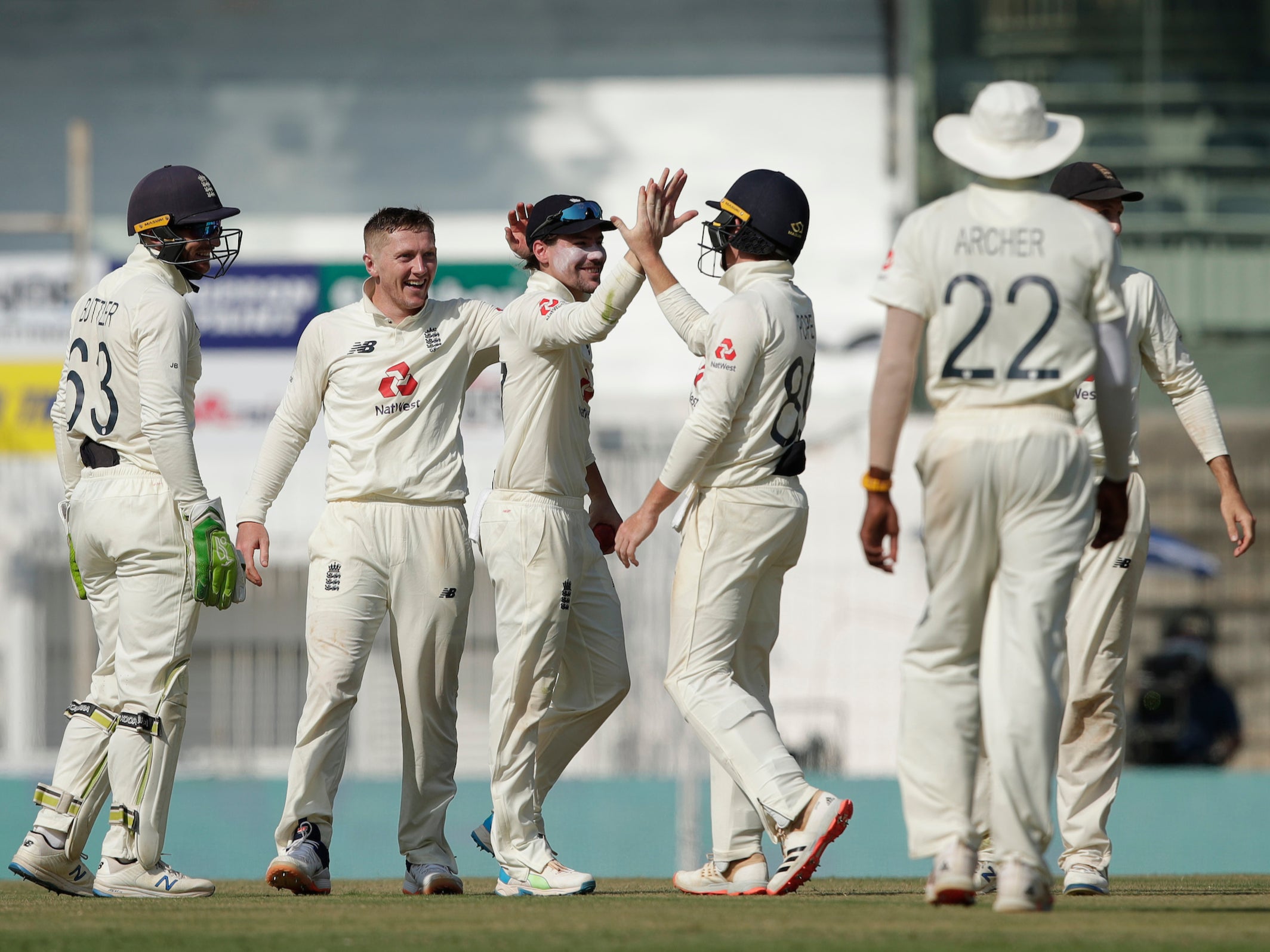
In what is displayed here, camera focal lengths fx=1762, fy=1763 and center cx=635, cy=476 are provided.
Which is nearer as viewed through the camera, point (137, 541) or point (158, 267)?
point (137, 541)

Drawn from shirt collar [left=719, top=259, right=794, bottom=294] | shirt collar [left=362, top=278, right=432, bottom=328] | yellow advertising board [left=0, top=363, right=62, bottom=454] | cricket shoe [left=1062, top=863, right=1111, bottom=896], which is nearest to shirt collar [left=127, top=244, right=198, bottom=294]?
shirt collar [left=362, top=278, right=432, bottom=328]

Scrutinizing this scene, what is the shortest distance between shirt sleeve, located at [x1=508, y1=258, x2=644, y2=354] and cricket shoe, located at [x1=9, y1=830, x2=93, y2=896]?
2235mm

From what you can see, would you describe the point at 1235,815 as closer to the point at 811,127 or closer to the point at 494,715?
the point at 494,715

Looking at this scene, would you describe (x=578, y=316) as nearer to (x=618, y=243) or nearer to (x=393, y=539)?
(x=393, y=539)

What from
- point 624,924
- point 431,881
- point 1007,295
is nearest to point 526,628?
point 431,881

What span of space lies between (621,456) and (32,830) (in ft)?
23.7

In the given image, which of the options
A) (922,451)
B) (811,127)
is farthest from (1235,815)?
(811,127)

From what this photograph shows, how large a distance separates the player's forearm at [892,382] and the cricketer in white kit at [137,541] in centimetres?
217

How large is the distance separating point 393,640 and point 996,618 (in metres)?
2.25

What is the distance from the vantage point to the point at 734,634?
554 centimetres

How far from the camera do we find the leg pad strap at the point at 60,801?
224 inches

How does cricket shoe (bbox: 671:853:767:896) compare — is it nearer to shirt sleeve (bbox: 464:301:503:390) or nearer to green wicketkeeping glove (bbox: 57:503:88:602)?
shirt sleeve (bbox: 464:301:503:390)

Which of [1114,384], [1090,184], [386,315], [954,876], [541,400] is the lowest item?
[954,876]

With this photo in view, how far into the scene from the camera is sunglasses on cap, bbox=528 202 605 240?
5.81 meters
